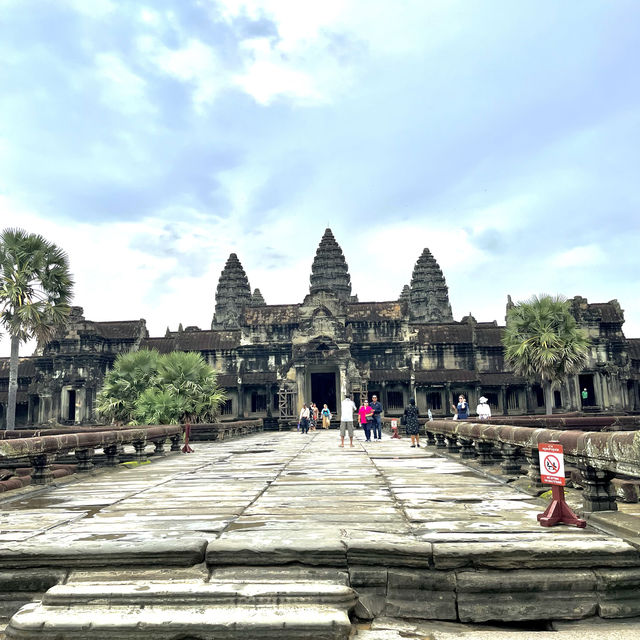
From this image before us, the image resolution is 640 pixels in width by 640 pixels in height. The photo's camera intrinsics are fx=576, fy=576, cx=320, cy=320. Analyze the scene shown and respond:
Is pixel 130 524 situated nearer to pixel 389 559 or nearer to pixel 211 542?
pixel 211 542

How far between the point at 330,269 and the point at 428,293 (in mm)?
13331

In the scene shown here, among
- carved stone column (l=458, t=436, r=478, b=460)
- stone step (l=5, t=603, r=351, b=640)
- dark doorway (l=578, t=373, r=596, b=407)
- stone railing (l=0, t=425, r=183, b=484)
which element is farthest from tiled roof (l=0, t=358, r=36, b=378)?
stone step (l=5, t=603, r=351, b=640)

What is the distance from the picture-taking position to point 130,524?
18.8ft

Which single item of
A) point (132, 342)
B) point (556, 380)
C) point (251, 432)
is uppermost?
point (132, 342)

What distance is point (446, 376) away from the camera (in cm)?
3962

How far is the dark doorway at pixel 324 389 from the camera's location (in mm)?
44375

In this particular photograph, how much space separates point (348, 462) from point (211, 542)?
26.2ft

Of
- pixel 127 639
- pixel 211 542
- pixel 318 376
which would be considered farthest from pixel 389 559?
pixel 318 376

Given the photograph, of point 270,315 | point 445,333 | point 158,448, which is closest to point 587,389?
point 445,333

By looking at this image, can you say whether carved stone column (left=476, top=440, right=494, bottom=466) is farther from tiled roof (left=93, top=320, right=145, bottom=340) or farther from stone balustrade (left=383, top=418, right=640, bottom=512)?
tiled roof (left=93, top=320, right=145, bottom=340)

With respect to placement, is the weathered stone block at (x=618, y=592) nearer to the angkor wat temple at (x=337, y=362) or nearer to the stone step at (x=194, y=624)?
the stone step at (x=194, y=624)

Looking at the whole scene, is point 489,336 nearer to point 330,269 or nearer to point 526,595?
point 330,269

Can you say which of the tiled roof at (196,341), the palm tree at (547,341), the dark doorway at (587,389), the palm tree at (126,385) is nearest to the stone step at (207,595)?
the palm tree at (126,385)

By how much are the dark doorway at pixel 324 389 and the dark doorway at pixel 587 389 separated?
17731 mm
